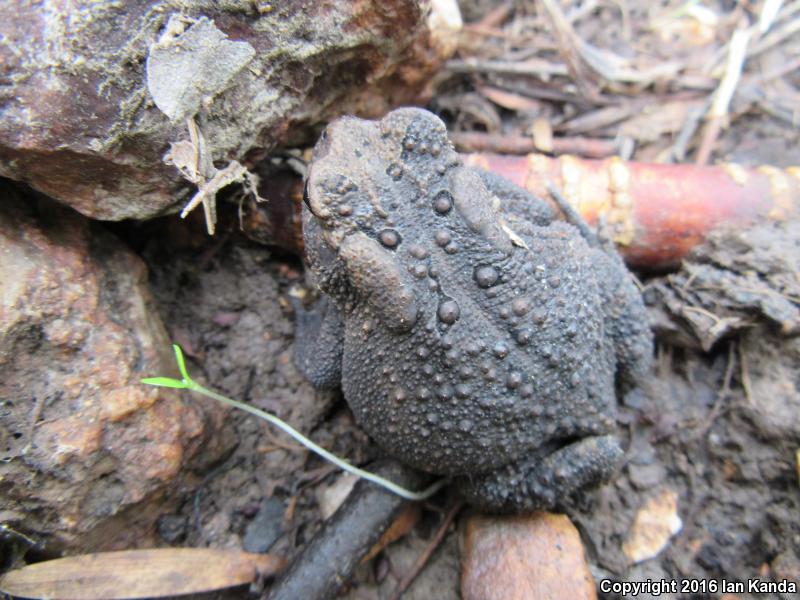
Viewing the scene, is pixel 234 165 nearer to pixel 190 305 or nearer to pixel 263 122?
pixel 263 122

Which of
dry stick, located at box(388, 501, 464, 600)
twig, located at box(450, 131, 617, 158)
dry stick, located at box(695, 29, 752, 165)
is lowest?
dry stick, located at box(388, 501, 464, 600)

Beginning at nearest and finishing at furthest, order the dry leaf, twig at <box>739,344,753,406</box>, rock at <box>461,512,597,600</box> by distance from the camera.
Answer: the dry leaf
rock at <box>461,512,597,600</box>
twig at <box>739,344,753,406</box>

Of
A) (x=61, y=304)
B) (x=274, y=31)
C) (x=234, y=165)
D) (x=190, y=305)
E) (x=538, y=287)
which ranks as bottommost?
(x=190, y=305)

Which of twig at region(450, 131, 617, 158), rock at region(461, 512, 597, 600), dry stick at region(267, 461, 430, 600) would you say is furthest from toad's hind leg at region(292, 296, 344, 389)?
twig at region(450, 131, 617, 158)

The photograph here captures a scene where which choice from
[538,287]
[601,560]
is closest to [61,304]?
[538,287]

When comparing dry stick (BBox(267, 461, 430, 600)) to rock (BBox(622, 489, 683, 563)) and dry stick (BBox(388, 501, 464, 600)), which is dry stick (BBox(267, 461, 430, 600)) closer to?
dry stick (BBox(388, 501, 464, 600))

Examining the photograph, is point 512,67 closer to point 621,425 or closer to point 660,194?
point 660,194
